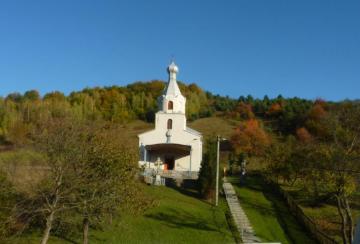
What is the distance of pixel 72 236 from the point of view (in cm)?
2539

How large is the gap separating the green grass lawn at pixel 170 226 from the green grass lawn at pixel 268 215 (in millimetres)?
2330

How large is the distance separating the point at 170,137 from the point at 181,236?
26.6m

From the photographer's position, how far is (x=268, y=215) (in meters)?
36.0

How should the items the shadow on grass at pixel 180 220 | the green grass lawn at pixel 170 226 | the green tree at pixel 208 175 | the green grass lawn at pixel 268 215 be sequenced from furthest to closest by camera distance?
1. the green tree at pixel 208 175
2. the green grass lawn at pixel 268 215
3. the shadow on grass at pixel 180 220
4. the green grass lawn at pixel 170 226

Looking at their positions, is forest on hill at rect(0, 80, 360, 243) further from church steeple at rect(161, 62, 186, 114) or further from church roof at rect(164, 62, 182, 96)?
church roof at rect(164, 62, 182, 96)

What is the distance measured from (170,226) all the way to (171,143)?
24250 millimetres

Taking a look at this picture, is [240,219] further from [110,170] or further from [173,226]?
[110,170]

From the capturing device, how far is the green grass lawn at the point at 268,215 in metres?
30.8

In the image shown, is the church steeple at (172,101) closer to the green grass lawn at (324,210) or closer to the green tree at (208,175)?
the green grass lawn at (324,210)

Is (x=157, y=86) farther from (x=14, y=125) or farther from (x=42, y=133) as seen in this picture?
(x=42, y=133)

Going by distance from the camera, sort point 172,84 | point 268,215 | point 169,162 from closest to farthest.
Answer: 1. point 268,215
2. point 169,162
3. point 172,84

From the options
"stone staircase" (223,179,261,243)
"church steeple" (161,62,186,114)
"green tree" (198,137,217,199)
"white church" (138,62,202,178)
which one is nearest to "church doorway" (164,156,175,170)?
"white church" (138,62,202,178)

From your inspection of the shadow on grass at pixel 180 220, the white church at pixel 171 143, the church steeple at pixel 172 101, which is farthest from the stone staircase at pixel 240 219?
the church steeple at pixel 172 101

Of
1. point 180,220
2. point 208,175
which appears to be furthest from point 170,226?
point 208,175
